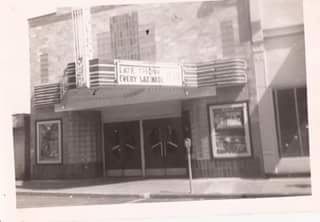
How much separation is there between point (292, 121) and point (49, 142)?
3696 mm

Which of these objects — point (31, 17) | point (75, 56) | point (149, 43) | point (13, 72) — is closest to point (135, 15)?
point (149, 43)

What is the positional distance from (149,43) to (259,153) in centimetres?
230

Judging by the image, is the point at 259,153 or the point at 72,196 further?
the point at 259,153

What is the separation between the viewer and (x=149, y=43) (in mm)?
5484

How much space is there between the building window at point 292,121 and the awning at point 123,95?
1041 mm

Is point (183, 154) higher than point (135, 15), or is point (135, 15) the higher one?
point (135, 15)

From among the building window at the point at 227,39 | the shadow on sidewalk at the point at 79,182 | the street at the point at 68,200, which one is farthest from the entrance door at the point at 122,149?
the building window at the point at 227,39

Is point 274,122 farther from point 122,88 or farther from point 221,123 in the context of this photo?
point 122,88

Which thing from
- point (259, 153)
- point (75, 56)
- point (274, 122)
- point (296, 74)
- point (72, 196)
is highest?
point (75, 56)

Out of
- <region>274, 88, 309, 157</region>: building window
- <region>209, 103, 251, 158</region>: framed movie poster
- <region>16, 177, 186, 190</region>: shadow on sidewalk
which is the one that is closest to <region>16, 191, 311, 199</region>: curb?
<region>16, 177, 186, 190</region>: shadow on sidewalk

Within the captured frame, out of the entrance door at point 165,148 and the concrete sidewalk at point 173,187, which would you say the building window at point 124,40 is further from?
the concrete sidewalk at point 173,187

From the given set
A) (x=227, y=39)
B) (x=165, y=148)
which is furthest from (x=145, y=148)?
(x=227, y=39)

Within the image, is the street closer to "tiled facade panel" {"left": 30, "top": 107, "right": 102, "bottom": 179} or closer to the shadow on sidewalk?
the shadow on sidewalk

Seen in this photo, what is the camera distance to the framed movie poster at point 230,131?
17.9 ft
